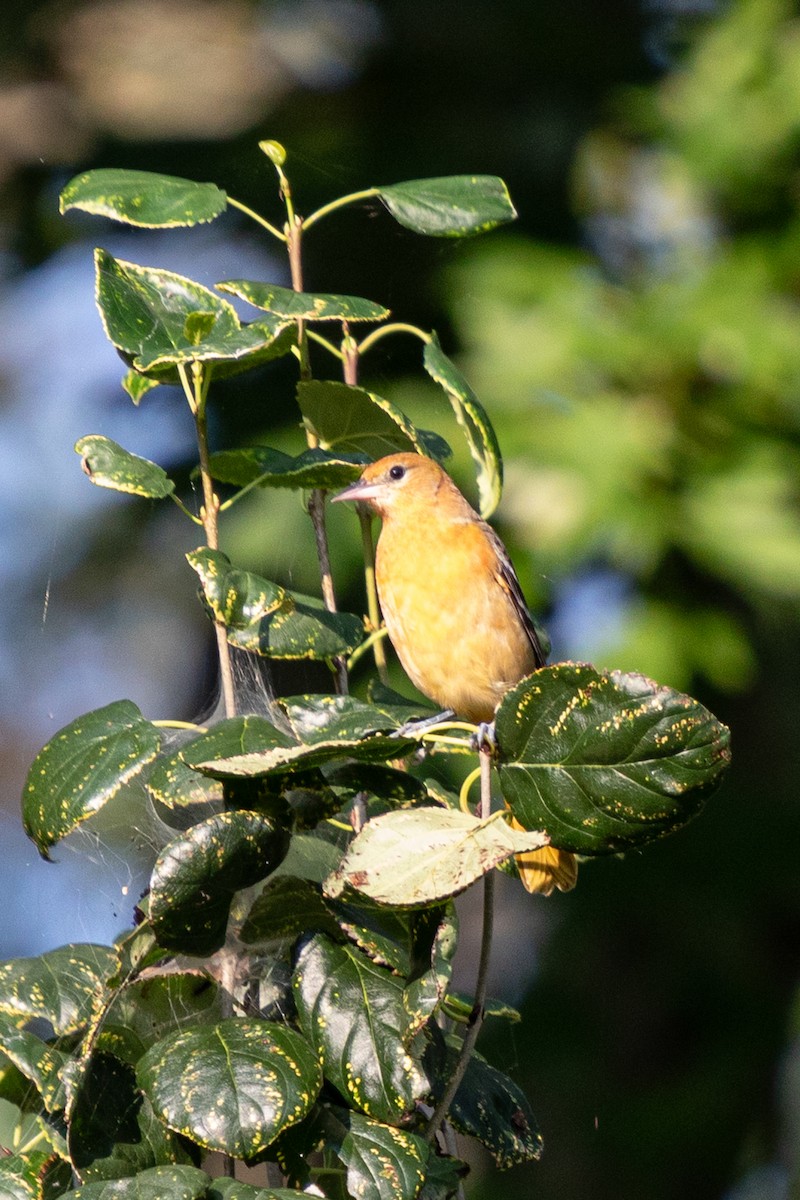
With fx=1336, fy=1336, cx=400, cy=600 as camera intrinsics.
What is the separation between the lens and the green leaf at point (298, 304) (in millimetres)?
1482

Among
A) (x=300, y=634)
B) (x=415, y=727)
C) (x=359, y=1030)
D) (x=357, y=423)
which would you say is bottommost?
(x=359, y=1030)

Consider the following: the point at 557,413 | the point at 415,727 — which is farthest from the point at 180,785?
the point at 557,413

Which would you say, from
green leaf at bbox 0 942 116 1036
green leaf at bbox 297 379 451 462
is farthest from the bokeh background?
green leaf at bbox 297 379 451 462

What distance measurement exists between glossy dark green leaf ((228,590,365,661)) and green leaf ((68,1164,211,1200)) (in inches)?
21.0

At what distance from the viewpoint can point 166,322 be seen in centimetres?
154

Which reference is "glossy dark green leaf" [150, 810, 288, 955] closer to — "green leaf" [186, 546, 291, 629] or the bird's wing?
"green leaf" [186, 546, 291, 629]

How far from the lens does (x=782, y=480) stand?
335 centimetres

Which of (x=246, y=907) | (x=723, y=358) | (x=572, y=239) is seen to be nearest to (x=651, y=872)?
(x=723, y=358)

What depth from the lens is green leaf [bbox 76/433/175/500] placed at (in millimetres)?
1479

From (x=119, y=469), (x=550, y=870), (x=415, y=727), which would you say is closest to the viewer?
(x=119, y=469)

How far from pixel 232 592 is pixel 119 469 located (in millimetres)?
200

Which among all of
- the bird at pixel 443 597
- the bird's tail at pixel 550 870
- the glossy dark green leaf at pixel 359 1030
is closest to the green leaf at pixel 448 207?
the bird at pixel 443 597

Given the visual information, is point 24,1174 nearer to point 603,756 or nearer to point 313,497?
point 603,756

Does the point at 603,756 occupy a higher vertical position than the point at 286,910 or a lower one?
higher
